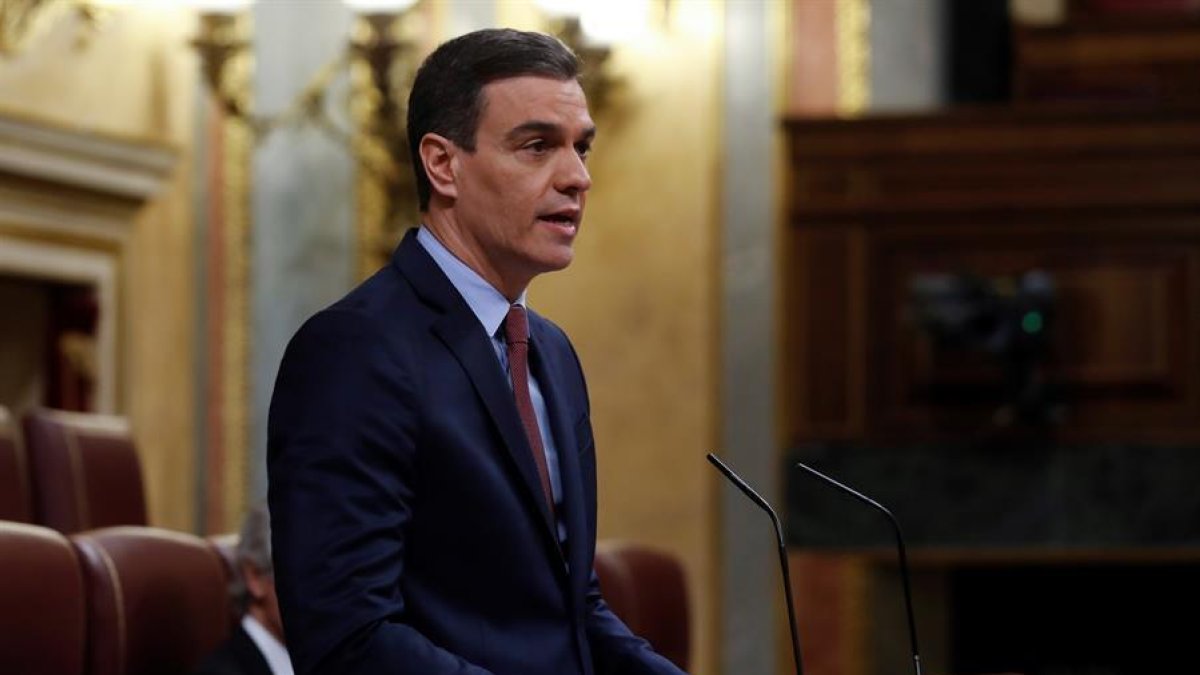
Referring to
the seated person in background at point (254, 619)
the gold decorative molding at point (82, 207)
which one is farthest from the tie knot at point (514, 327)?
the gold decorative molding at point (82, 207)

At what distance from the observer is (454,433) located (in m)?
1.54

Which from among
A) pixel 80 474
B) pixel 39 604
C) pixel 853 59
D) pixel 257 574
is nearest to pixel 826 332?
pixel 853 59

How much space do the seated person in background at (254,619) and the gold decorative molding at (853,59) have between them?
10.6ft

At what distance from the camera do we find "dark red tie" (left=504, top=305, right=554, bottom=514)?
1613 mm

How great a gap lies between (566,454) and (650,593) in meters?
2.21

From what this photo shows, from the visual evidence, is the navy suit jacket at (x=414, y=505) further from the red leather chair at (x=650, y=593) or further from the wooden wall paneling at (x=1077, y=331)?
the wooden wall paneling at (x=1077, y=331)

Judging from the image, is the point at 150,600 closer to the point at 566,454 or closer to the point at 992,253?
the point at 566,454

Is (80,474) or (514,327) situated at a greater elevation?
(514,327)

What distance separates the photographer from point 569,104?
1.59 m

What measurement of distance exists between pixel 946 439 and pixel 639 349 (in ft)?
3.07

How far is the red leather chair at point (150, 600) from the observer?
2426 millimetres

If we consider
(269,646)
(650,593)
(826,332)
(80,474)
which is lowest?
(650,593)

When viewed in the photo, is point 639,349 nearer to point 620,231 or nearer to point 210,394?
point 620,231

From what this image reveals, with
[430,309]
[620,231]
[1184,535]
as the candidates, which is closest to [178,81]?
[620,231]
